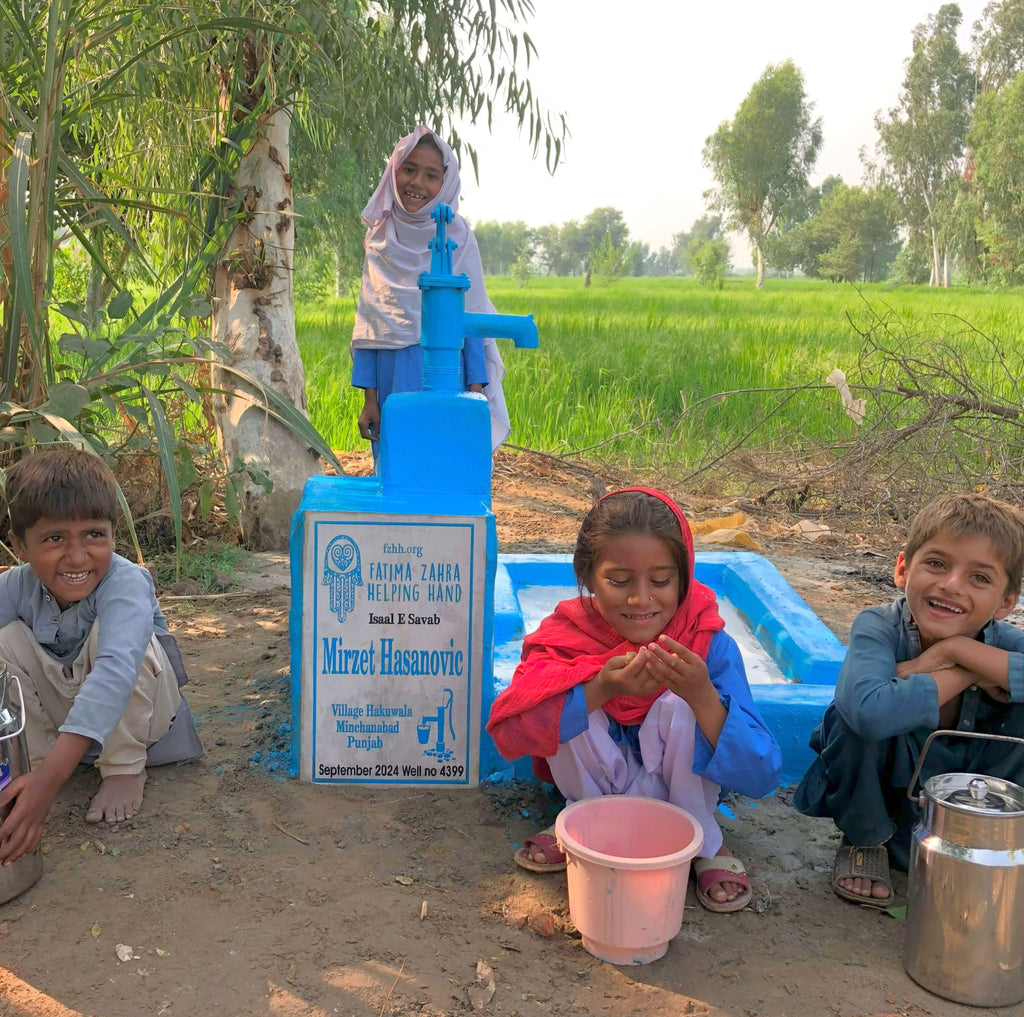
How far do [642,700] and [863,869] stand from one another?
514 mm

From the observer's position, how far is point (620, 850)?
1.86m

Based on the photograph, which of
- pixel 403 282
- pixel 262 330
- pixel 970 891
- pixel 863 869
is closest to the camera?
pixel 970 891

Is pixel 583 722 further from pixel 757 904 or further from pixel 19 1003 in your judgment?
pixel 19 1003

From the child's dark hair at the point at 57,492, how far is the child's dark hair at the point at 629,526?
3.15 ft

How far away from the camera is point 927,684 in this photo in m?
1.77

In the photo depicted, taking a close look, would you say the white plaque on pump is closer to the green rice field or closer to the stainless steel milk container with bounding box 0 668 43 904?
the stainless steel milk container with bounding box 0 668 43 904

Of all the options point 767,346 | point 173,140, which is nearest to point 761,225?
point 767,346

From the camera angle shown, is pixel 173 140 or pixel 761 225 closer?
pixel 173 140

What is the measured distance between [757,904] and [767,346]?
26.7 ft

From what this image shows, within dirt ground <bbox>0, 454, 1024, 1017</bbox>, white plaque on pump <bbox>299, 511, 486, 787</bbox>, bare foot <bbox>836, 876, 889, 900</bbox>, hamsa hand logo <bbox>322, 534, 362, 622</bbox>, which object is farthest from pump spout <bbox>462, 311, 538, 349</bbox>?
bare foot <bbox>836, 876, 889, 900</bbox>

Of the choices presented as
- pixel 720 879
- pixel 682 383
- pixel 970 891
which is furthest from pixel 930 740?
pixel 682 383

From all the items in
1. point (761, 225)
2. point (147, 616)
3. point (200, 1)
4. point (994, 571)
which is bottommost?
point (147, 616)

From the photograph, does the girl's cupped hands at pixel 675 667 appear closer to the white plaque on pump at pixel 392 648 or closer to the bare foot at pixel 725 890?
the bare foot at pixel 725 890

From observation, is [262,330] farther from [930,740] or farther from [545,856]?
[930,740]
